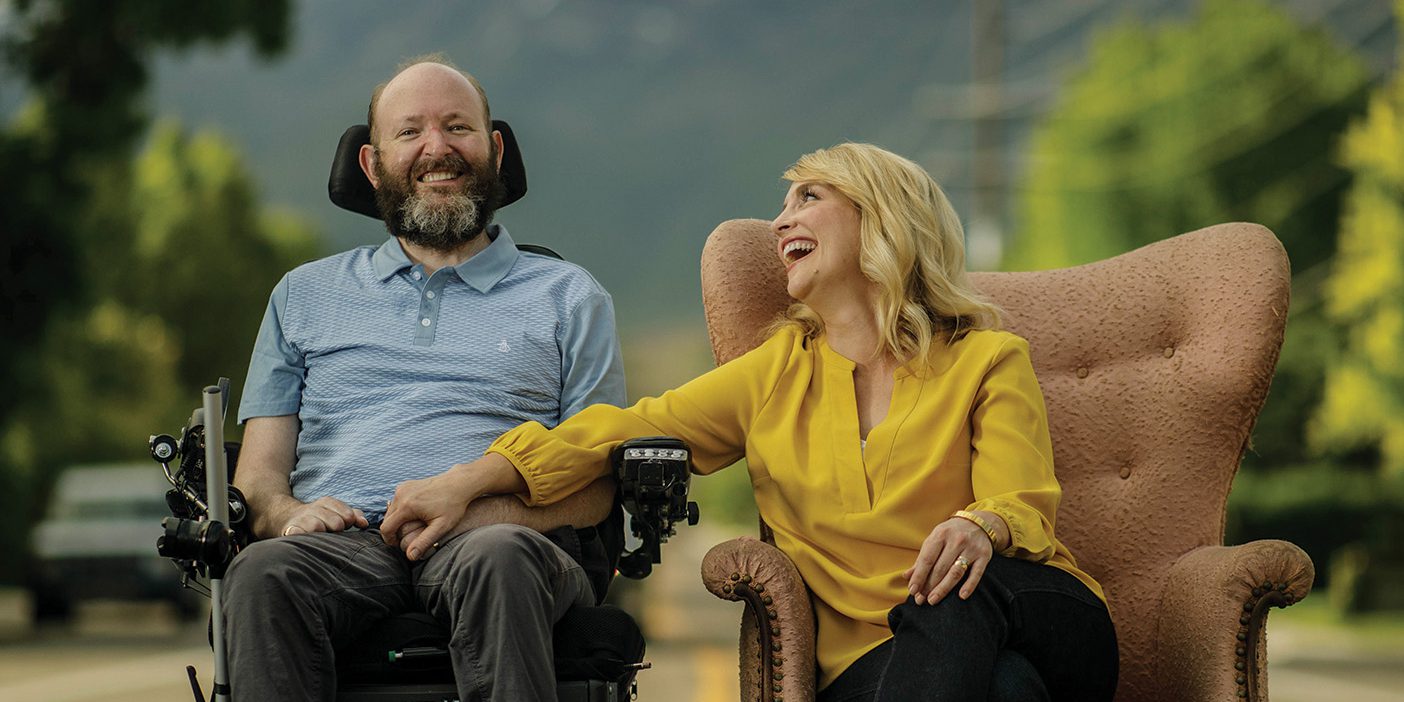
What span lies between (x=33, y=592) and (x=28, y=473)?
4.59 metres

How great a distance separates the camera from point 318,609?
365cm

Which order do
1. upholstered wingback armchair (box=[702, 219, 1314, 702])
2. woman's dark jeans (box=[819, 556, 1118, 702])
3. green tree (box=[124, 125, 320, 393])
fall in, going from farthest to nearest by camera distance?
green tree (box=[124, 125, 320, 393]) < upholstered wingback armchair (box=[702, 219, 1314, 702]) < woman's dark jeans (box=[819, 556, 1118, 702])

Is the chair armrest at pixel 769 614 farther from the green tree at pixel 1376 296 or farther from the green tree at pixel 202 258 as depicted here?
the green tree at pixel 202 258

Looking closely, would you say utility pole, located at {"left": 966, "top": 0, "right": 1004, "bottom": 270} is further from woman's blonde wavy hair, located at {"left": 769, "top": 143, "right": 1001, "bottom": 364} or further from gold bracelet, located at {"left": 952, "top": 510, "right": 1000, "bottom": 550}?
gold bracelet, located at {"left": 952, "top": 510, "right": 1000, "bottom": 550}

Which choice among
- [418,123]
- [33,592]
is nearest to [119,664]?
[33,592]

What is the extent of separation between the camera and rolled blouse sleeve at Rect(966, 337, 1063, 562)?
12.6 ft

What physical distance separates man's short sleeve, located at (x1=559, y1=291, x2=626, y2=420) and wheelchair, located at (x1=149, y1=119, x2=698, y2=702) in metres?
0.36

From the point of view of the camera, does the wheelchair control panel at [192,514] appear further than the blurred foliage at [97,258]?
No

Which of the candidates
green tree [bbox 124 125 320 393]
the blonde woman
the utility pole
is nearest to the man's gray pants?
the blonde woman

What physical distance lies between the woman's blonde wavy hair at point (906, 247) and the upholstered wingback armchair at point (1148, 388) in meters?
0.52

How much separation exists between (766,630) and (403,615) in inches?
30.6

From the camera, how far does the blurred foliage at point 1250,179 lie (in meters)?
24.1

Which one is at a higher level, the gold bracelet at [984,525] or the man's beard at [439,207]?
the man's beard at [439,207]

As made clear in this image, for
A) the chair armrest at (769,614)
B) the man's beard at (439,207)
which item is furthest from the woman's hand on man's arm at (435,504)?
the man's beard at (439,207)
